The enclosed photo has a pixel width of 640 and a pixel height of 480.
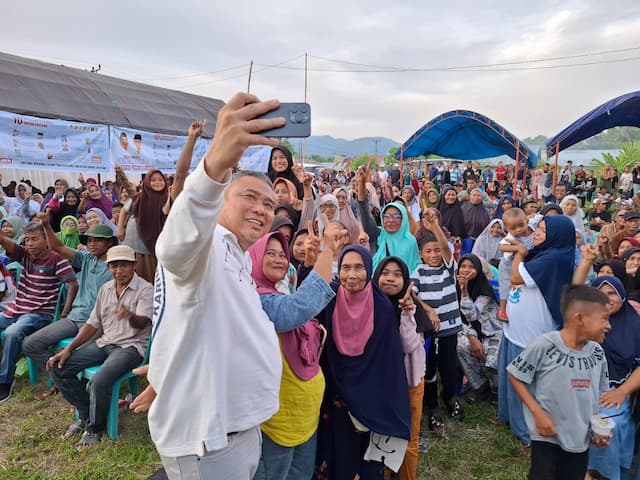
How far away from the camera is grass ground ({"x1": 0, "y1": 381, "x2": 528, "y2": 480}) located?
2.81 m

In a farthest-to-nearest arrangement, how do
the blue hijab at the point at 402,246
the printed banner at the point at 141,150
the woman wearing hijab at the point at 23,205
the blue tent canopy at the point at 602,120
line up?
the blue tent canopy at the point at 602,120
the printed banner at the point at 141,150
the woman wearing hijab at the point at 23,205
the blue hijab at the point at 402,246

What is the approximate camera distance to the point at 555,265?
2.90 metres

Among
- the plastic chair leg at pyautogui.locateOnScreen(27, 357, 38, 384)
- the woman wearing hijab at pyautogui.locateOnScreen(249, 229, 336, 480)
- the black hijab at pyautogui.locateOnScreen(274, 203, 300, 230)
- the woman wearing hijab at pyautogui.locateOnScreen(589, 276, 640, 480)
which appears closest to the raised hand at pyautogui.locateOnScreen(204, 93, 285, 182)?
the woman wearing hijab at pyautogui.locateOnScreen(249, 229, 336, 480)

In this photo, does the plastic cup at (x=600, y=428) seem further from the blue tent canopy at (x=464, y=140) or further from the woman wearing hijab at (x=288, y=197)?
the blue tent canopy at (x=464, y=140)

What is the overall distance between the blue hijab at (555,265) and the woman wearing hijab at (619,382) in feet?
0.68

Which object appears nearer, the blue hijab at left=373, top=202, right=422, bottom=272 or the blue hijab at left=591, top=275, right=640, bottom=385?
the blue hijab at left=591, top=275, right=640, bottom=385

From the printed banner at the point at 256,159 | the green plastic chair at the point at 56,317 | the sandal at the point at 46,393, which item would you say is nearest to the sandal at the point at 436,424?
the sandal at the point at 46,393

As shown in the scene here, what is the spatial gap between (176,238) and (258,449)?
0.79m

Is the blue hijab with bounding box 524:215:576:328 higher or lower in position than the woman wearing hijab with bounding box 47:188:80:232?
lower

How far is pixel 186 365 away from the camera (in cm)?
110

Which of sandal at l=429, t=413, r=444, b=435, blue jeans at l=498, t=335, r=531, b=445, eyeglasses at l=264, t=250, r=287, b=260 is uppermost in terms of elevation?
eyeglasses at l=264, t=250, r=287, b=260

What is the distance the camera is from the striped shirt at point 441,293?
3270mm

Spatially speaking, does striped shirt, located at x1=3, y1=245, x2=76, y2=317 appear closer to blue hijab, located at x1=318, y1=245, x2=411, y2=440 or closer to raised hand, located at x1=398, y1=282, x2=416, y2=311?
blue hijab, located at x1=318, y1=245, x2=411, y2=440

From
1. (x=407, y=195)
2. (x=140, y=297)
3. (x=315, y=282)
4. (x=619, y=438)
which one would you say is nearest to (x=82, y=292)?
(x=140, y=297)
